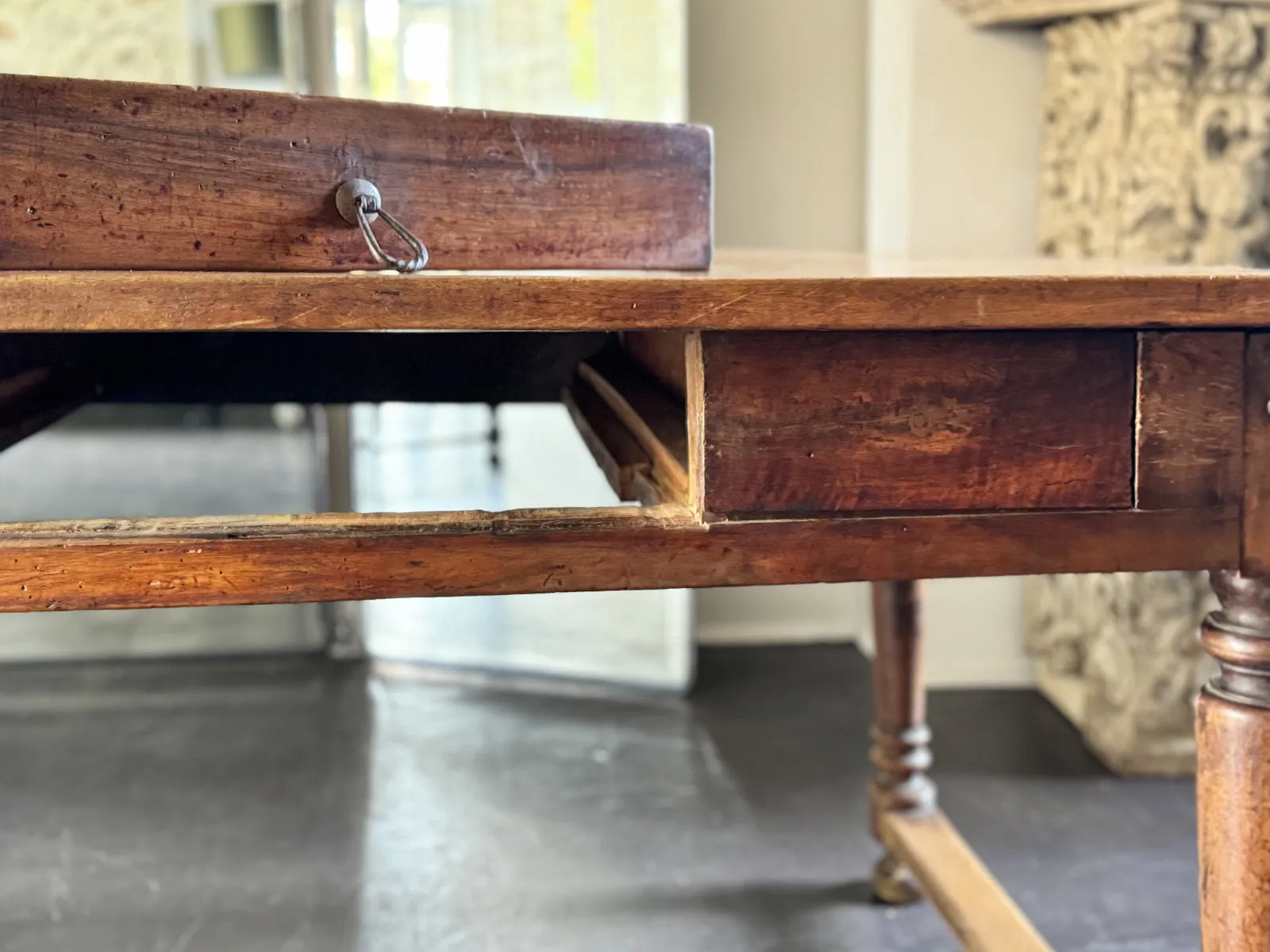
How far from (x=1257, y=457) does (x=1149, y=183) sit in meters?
1.44

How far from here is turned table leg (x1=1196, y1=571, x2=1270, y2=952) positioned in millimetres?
706

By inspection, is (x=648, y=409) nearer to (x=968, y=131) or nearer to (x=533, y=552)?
(x=533, y=552)

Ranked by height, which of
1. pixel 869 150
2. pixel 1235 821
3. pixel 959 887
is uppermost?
pixel 869 150

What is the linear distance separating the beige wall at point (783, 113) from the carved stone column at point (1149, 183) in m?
0.38

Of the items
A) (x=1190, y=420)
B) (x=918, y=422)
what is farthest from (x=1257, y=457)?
(x=918, y=422)

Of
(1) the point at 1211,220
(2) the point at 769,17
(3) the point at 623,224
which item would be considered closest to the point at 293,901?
(3) the point at 623,224

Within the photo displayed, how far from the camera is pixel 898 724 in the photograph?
153cm

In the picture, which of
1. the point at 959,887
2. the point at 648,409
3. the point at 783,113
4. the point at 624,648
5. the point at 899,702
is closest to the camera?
the point at 648,409

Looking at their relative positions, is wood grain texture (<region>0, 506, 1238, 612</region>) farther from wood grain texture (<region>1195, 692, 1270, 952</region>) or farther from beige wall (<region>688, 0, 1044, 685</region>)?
beige wall (<region>688, 0, 1044, 685</region>)

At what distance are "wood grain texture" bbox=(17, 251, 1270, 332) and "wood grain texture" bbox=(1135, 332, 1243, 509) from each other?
2 centimetres

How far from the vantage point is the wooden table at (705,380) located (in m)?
0.60

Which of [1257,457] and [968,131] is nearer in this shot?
[1257,457]

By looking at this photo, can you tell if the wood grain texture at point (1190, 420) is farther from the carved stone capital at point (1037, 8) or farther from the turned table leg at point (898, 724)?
the carved stone capital at point (1037, 8)

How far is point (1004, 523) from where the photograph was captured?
667 millimetres
